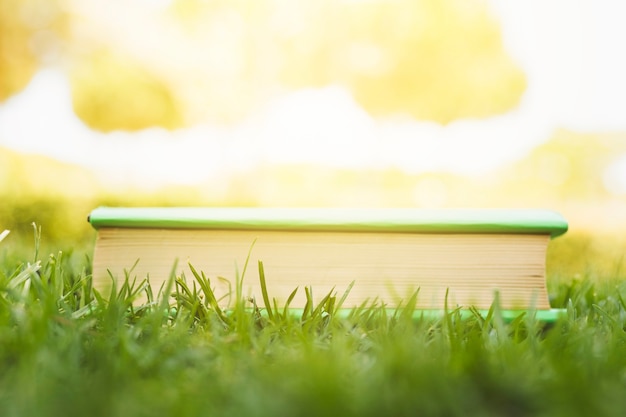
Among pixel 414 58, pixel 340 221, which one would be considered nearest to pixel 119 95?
pixel 414 58

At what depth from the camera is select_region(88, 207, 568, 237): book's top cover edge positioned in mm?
927

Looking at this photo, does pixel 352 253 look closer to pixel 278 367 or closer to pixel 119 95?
pixel 278 367

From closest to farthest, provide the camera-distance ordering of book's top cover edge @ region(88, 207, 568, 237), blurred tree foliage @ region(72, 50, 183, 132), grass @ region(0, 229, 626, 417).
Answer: grass @ region(0, 229, 626, 417)
book's top cover edge @ region(88, 207, 568, 237)
blurred tree foliage @ region(72, 50, 183, 132)

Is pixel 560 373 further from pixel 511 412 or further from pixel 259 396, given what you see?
pixel 259 396

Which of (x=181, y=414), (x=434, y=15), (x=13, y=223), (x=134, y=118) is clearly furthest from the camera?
(x=434, y=15)

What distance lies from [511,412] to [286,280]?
56cm

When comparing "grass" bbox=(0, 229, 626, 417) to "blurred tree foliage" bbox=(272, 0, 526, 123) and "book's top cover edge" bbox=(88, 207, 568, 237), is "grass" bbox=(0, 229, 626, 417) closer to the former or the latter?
"book's top cover edge" bbox=(88, 207, 568, 237)

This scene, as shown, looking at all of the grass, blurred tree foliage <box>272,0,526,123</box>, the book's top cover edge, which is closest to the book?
the book's top cover edge

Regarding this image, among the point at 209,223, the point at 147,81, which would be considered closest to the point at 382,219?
the point at 209,223

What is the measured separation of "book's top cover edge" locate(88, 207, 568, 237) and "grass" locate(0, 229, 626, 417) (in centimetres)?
18

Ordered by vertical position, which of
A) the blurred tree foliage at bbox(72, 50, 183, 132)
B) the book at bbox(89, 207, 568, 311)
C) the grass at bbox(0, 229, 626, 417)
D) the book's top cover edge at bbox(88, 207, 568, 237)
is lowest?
the grass at bbox(0, 229, 626, 417)

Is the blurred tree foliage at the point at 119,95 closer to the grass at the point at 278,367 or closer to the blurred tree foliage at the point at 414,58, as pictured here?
the blurred tree foliage at the point at 414,58

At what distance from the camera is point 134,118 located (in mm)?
3473

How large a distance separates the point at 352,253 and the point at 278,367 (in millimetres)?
471
